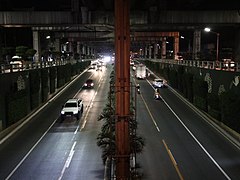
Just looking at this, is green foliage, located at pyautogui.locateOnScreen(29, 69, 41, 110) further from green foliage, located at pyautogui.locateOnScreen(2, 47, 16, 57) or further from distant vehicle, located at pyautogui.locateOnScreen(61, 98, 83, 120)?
green foliage, located at pyautogui.locateOnScreen(2, 47, 16, 57)

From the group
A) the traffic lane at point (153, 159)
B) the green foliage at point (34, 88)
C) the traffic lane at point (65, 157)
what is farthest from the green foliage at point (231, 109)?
the green foliage at point (34, 88)

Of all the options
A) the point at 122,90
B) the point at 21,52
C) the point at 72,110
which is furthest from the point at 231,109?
the point at 21,52

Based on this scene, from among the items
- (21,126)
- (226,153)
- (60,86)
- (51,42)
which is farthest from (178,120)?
(51,42)

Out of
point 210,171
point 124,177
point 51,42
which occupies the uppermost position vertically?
point 51,42

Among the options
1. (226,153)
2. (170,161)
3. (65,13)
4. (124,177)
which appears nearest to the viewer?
(124,177)

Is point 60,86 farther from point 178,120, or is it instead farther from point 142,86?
point 178,120

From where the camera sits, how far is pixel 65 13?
55.4m

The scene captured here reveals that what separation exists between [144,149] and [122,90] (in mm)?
12466

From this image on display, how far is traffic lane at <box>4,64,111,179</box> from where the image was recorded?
970 inches

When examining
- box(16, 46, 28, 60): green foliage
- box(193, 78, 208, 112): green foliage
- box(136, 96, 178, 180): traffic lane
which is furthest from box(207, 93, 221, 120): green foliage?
box(16, 46, 28, 60): green foliage

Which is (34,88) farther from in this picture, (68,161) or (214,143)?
(214,143)

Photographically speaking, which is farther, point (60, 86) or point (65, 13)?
point (60, 86)

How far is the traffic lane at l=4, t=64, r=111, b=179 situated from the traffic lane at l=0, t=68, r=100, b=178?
0.79 m

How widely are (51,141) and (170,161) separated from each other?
36.8ft
